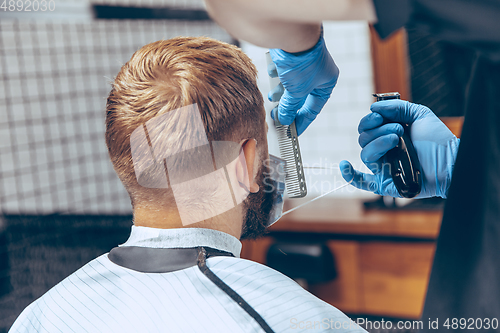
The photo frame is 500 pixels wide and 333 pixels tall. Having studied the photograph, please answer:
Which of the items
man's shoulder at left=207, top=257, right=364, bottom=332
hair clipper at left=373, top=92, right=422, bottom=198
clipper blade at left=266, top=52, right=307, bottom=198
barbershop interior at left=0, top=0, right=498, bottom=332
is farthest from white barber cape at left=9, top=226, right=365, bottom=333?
barbershop interior at left=0, top=0, right=498, bottom=332

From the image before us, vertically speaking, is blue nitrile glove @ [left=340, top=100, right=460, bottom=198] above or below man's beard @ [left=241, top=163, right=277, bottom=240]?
above

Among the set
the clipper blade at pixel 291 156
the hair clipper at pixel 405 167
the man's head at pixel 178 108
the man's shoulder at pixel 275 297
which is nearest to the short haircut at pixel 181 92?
the man's head at pixel 178 108

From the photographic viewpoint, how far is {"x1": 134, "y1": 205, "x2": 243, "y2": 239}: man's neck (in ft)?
2.89

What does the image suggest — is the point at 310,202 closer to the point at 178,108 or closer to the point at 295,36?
the point at 178,108

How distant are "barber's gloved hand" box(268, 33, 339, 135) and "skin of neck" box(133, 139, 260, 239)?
4.7 inches

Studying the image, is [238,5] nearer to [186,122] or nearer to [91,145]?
[186,122]

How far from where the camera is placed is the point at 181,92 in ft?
2.71

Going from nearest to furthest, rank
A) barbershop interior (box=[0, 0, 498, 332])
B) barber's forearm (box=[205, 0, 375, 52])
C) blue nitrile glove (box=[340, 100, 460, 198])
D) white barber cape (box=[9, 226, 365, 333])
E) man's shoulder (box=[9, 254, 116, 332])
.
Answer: barber's forearm (box=[205, 0, 375, 52])
white barber cape (box=[9, 226, 365, 333])
man's shoulder (box=[9, 254, 116, 332])
blue nitrile glove (box=[340, 100, 460, 198])
barbershop interior (box=[0, 0, 498, 332])

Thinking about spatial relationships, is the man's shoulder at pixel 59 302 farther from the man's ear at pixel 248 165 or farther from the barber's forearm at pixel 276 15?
the barber's forearm at pixel 276 15

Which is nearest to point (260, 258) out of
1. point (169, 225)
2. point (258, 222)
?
point (258, 222)

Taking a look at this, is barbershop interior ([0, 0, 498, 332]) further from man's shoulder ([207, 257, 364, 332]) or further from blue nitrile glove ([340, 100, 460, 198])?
man's shoulder ([207, 257, 364, 332])

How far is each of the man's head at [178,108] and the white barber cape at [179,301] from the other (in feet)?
0.24

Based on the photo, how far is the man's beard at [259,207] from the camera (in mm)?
979

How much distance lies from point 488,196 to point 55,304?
0.88m
